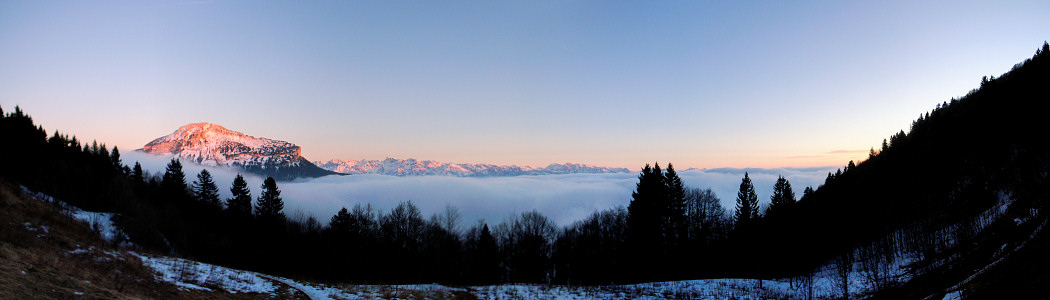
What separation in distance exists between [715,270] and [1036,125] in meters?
31.5

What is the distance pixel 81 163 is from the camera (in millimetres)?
63812

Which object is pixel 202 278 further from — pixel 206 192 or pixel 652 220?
pixel 206 192

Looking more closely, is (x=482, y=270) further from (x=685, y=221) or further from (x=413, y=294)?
(x=413, y=294)

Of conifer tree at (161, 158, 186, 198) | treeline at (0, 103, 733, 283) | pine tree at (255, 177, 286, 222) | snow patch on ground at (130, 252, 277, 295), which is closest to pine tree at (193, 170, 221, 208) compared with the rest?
treeline at (0, 103, 733, 283)

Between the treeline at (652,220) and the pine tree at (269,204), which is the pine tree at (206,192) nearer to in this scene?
the treeline at (652,220)

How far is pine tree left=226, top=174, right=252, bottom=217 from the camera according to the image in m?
78.9

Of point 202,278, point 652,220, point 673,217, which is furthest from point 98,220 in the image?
point 673,217

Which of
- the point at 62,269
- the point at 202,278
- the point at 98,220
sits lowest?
the point at 98,220

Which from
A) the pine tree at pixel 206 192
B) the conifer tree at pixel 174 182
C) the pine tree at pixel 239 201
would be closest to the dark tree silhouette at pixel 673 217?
the pine tree at pixel 239 201

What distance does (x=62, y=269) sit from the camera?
14.4 meters

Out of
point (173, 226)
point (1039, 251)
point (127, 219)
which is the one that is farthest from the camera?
point (173, 226)

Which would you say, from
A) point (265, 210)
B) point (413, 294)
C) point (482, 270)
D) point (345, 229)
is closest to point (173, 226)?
point (265, 210)

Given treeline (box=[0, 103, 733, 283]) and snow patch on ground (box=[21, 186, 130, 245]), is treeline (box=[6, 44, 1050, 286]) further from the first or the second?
snow patch on ground (box=[21, 186, 130, 245])

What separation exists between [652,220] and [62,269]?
47318mm
